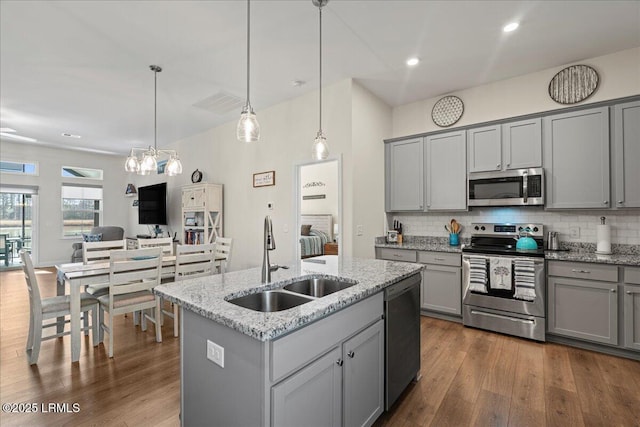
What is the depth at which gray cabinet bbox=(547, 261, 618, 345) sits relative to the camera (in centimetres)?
273

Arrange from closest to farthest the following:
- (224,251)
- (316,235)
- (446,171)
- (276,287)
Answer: (276,287) < (446,171) < (224,251) < (316,235)

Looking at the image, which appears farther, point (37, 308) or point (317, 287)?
point (37, 308)

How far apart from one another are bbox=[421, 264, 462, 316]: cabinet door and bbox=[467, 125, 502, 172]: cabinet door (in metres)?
1.30

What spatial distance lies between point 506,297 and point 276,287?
2.70m

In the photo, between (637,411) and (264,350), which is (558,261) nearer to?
(637,411)

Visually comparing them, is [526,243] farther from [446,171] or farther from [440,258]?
[446,171]

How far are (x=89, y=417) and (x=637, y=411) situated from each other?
11.8 ft

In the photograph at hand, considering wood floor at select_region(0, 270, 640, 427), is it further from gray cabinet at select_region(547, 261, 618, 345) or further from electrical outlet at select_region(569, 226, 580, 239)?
electrical outlet at select_region(569, 226, 580, 239)

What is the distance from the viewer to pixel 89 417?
1.93 meters

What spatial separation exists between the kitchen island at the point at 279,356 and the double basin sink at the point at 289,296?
0.04 meters

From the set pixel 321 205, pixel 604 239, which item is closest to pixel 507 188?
pixel 604 239

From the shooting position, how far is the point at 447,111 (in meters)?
4.15

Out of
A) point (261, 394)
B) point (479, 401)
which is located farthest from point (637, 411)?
point (261, 394)

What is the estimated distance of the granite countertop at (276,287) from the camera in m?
1.18
